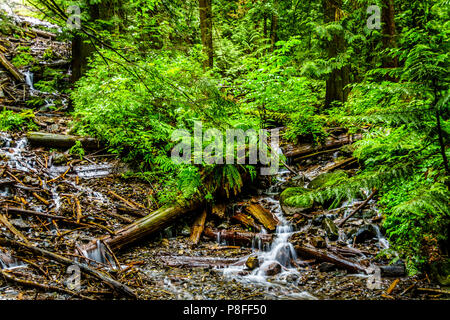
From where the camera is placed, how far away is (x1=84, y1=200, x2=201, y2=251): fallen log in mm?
5004

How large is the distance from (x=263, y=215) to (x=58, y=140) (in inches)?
250

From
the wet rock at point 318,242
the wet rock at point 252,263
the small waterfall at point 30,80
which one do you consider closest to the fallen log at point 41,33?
the small waterfall at point 30,80

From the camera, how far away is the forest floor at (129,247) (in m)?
3.87

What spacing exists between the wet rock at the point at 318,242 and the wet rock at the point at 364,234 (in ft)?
2.21

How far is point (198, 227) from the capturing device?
6.11m

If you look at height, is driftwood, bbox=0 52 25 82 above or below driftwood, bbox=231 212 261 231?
above

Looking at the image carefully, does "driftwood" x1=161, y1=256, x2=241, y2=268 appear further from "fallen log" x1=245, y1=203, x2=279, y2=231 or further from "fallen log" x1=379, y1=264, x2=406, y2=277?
"fallen log" x1=379, y1=264, x2=406, y2=277

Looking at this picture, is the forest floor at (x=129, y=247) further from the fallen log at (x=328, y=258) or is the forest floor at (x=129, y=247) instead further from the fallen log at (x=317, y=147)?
the fallen log at (x=317, y=147)

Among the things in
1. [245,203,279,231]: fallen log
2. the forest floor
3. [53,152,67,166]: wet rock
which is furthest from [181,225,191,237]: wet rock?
[53,152,67,166]: wet rock

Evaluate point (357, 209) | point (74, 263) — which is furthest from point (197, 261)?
point (357, 209)

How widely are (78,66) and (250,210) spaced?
32.0 ft

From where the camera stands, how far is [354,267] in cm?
458

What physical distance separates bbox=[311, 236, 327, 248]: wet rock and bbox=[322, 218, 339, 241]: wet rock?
0.81ft
